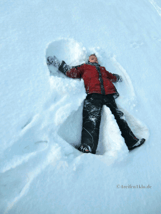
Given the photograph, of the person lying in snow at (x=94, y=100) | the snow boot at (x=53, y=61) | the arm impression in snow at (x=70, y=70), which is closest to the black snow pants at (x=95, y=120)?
the person lying in snow at (x=94, y=100)

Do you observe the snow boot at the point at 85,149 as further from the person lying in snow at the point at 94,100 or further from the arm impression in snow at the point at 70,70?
the arm impression in snow at the point at 70,70

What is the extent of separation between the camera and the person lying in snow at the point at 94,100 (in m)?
1.37

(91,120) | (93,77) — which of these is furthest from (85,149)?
(93,77)

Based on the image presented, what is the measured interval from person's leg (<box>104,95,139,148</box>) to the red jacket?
100 mm

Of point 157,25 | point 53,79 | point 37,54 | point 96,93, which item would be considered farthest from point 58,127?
point 157,25

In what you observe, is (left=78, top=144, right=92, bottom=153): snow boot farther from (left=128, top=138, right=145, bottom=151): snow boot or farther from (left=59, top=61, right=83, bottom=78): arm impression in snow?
(left=59, top=61, right=83, bottom=78): arm impression in snow

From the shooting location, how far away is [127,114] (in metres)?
1.63

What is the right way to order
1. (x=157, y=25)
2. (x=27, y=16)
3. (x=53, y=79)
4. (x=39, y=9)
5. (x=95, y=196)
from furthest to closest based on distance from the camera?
(x=157, y=25), (x=39, y=9), (x=27, y=16), (x=53, y=79), (x=95, y=196)

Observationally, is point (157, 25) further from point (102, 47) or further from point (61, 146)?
point (61, 146)

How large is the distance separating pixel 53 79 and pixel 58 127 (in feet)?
1.65

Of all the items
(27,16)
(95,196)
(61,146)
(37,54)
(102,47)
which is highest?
(27,16)

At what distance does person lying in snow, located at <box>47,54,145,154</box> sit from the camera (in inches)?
53.8

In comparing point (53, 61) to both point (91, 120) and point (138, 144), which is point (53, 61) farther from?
point (138, 144)

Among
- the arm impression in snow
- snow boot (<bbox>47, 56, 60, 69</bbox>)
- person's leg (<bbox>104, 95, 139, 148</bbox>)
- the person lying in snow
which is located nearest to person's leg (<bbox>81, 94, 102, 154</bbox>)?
the person lying in snow
